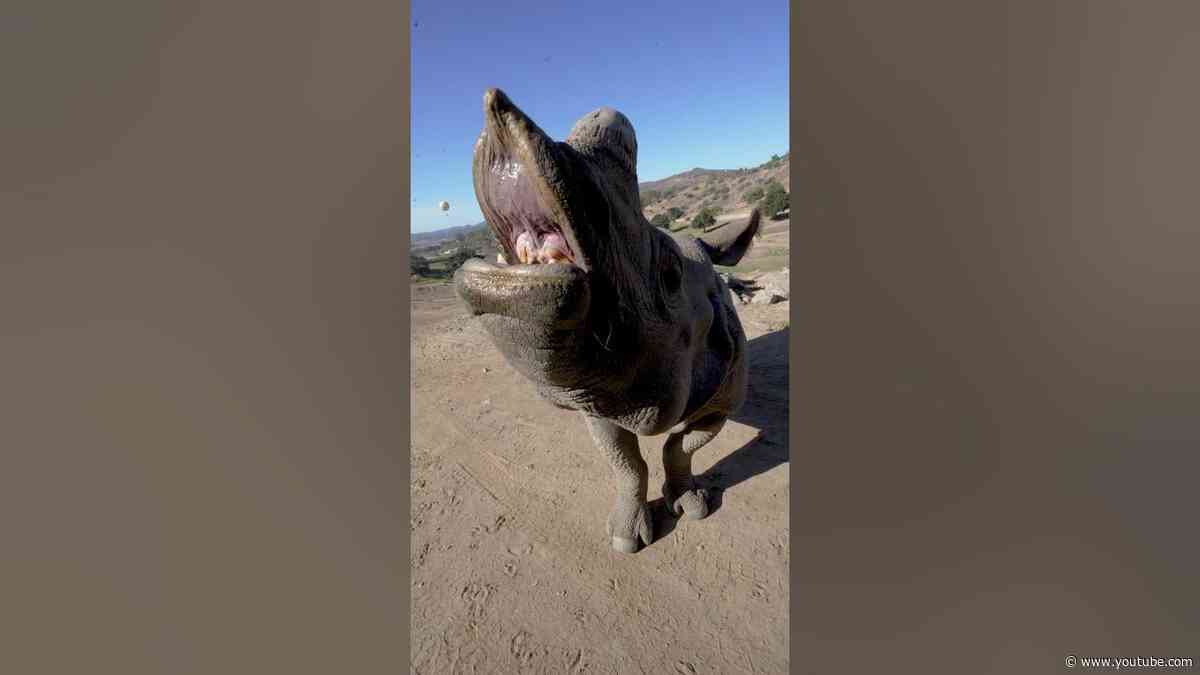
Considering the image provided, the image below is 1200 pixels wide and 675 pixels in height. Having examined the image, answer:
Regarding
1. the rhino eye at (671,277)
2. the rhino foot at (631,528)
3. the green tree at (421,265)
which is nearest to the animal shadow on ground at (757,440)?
the rhino foot at (631,528)

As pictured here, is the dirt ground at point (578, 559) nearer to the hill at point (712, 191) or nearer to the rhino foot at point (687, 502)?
the rhino foot at point (687, 502)

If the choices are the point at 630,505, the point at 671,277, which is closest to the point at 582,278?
the point at 671,277

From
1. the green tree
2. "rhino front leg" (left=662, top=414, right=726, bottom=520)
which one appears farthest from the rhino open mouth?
the green tree

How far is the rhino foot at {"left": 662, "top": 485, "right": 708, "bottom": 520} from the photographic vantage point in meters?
3.83

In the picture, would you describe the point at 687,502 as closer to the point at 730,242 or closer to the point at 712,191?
the point at 730,242

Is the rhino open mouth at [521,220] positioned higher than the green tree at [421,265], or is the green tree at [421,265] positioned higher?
the green tree at [421,265]

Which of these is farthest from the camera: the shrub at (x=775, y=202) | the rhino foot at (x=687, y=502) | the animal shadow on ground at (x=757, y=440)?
the shrub at (x=775, y=202)

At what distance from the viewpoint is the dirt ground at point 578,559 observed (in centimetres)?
292

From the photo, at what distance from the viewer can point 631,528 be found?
3.60 meters

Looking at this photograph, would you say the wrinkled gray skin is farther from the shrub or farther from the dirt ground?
the shrub

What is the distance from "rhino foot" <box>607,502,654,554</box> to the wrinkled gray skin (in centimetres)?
185

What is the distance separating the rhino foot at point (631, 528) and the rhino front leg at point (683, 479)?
372 millimetres

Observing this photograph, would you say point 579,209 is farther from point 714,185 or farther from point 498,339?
point 714,185

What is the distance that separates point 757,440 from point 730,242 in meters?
2.24
